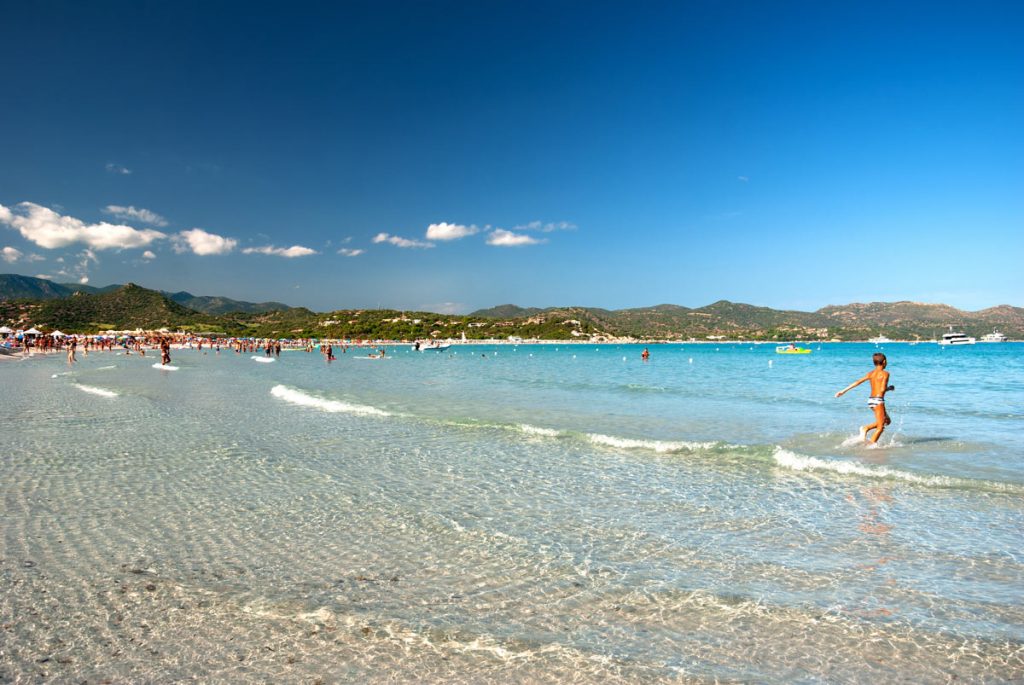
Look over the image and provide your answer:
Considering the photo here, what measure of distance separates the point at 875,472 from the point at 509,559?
8309 mm

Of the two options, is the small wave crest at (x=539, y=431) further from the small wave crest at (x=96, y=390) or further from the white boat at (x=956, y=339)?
the white boat at (x=956, y=339)

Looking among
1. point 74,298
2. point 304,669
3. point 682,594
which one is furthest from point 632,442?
point 74,298

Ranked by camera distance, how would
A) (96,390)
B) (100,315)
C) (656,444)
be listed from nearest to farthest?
(656,444)
(96,390)
(100,315)

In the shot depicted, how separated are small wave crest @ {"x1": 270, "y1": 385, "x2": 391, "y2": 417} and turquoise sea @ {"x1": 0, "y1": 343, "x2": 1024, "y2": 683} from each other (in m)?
5.90

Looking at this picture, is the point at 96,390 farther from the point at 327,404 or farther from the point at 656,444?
the point at 656,444

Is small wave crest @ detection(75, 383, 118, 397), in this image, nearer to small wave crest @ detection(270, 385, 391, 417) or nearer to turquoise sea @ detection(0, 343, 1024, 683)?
small wave crest @ detection(270, 385, 391, 417)

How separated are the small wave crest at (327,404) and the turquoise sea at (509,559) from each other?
232 inches

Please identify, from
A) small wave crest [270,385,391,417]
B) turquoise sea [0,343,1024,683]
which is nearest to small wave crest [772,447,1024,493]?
turquoise sea [0,343,1024,683]

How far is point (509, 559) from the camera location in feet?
22.2

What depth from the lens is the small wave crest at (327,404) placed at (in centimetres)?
2155

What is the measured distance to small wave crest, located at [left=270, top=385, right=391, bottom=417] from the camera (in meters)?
21.5

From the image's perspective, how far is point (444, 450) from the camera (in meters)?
14.0

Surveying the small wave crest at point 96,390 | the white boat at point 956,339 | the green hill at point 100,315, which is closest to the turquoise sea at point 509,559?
the small wave crest at point 96,390

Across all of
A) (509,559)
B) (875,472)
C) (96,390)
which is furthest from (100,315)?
(875,472)
